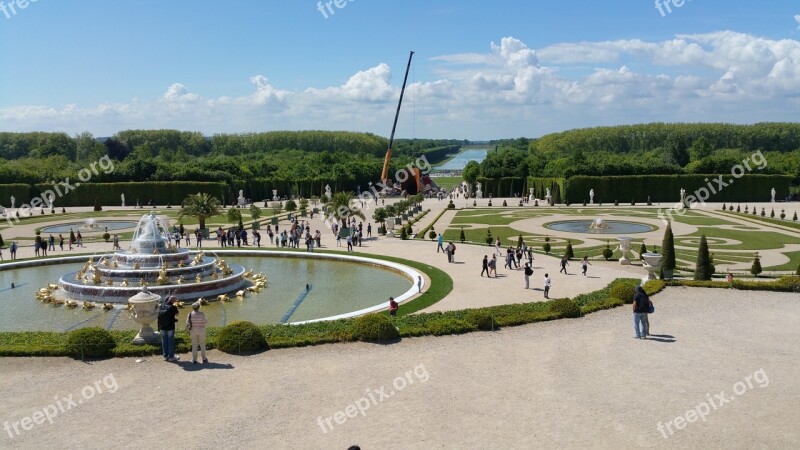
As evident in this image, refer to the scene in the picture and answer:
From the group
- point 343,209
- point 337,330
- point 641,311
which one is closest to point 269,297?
point 337,330

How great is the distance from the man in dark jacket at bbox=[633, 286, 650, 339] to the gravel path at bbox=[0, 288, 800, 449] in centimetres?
40

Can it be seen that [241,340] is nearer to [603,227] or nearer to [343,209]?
[343,209]

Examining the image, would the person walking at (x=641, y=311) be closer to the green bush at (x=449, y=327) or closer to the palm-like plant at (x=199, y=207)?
the green bush at (x=449, y=327)

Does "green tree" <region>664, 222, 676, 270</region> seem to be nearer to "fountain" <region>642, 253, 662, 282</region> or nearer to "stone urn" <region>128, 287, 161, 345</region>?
"fountain" <region>642, 253, 662, 282</region>

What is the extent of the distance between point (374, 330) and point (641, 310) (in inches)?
284

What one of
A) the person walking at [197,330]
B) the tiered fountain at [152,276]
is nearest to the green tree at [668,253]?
the tiered fountain at [152,276]

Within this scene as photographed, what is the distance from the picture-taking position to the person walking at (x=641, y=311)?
17775 mm

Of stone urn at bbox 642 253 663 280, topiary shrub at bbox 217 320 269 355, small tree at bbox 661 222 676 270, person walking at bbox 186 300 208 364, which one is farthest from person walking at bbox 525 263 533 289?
person walking at bbox 186 300 208 364

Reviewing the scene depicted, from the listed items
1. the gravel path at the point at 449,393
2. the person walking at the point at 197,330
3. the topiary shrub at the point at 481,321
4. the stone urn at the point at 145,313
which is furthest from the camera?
the topiary shrub at the point at 481,321

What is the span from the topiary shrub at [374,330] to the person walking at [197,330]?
4.05 meters

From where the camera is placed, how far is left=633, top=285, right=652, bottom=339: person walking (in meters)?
17.8

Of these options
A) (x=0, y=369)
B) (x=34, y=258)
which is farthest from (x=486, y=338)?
(x=34, y=258)

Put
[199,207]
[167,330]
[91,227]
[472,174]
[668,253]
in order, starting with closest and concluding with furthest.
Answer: [167,330], [668,253], [199,207], [91,227], [472,174]

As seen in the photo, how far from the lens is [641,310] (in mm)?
17891
